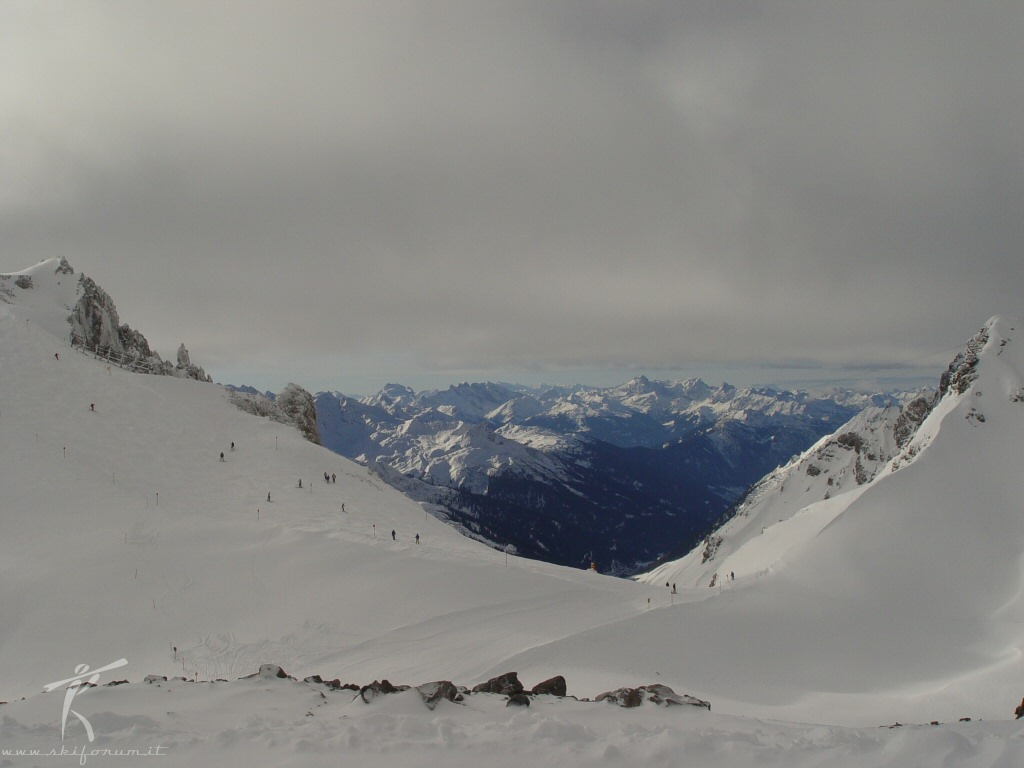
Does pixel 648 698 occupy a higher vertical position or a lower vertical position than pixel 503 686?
higher

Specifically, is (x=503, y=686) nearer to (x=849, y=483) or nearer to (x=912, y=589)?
(x=912, y=589)

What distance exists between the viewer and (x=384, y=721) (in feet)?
31.4

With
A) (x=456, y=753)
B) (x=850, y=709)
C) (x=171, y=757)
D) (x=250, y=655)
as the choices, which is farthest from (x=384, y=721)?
(x=850, y=709)

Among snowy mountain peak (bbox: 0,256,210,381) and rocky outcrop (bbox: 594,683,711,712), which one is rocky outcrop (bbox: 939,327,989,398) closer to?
rocky outcrop (bbox: 594,683,711,712)

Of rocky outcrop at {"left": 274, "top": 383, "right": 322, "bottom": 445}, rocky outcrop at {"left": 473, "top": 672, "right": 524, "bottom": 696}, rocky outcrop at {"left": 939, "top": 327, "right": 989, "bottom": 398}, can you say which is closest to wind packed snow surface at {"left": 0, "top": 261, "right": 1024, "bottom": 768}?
rocky outcrop at {"left": 473, "top": 672, "right": 524, "bottom": 696}

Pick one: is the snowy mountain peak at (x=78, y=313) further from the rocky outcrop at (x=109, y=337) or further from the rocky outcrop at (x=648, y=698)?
the rocky outcrop at (x=648, y=698)

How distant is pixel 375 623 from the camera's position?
64.8 feet

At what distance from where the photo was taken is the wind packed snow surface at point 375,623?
29.6ft

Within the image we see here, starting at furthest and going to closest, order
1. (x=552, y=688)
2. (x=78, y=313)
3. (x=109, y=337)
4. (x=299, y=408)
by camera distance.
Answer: (x=299, y=408)
(x=109, y=337)
(x=78, y=313)
(x=552, y=688)

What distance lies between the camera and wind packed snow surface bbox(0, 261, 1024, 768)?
9031mm

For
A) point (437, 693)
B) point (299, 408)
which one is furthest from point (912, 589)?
point (299, 408)

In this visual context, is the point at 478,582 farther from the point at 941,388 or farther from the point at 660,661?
the point at 941,388

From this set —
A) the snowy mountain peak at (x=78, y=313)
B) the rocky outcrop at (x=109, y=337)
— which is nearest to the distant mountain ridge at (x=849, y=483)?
the rocky outcrop at (x=109, y=337)

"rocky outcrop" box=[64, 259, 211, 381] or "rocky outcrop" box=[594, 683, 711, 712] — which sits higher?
"rocky outcrop" box=[64, 259, 211, 381]
